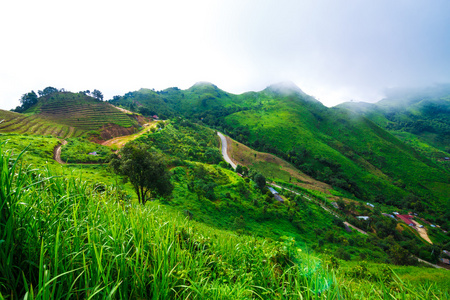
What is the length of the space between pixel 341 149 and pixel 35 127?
14965 cm

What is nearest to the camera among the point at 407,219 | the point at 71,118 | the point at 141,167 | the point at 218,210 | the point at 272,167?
the point at 141,167

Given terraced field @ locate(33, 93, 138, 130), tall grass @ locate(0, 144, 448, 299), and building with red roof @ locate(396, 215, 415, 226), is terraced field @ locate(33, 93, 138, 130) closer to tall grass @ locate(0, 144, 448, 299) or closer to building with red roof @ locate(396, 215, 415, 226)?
tall grass @ locate(0, 144, 448, 299)

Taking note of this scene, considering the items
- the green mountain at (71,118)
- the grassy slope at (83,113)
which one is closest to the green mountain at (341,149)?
the grassy slope at (83,113)

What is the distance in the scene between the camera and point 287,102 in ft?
553

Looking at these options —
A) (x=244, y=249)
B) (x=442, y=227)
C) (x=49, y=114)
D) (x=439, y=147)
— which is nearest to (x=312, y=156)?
(x=442, y=227)

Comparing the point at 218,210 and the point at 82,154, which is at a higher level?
the point at 82,154

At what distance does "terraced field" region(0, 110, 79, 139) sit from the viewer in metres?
53.3

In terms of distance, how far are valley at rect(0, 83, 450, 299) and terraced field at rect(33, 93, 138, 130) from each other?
915mm

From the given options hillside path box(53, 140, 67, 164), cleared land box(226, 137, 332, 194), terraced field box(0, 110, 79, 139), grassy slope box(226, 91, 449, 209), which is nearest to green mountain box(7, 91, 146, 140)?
terraced field box(0, 110, 79, 139)

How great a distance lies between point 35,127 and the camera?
5841 centimetres

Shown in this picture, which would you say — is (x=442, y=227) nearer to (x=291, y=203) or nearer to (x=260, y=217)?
(x=291, y=203)

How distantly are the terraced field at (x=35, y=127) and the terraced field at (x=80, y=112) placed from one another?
407cm

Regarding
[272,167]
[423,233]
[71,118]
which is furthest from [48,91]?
[423,233]

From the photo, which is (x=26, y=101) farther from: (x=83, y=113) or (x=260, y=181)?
(x=260, y=181)
